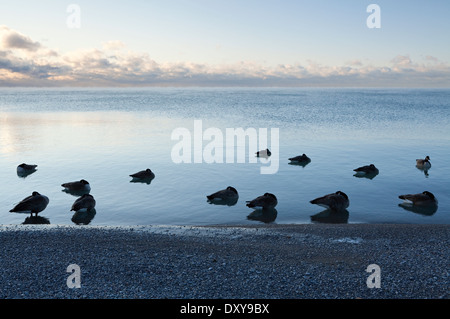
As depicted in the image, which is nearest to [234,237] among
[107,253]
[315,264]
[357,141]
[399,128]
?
[315,264]

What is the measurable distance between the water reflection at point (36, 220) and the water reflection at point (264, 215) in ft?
31.7

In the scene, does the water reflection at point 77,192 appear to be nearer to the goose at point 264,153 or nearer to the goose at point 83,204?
the goose at point 83,204

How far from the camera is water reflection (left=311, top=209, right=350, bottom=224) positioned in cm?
1720

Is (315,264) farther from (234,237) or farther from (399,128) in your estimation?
(399,128)

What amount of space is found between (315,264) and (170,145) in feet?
95.7

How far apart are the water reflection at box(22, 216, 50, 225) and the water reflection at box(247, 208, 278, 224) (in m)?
9.67

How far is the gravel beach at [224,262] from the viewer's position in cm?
909

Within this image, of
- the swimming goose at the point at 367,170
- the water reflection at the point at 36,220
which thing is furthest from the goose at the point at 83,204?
the swimming goose at the point at 367,170

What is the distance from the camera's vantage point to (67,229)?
1460cm

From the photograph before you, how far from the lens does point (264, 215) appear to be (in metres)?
18.0
